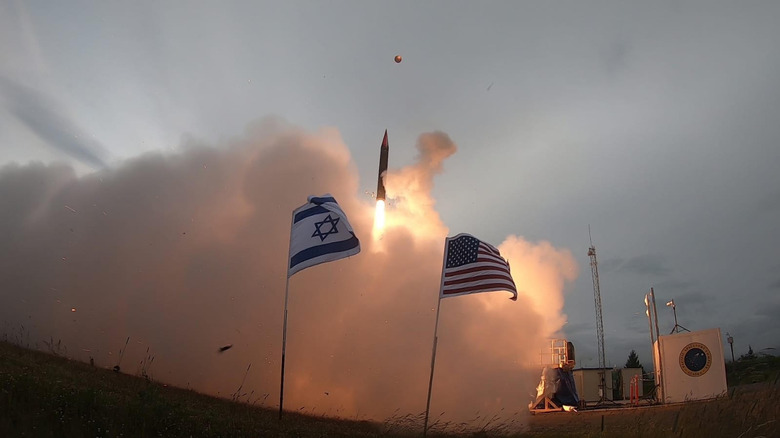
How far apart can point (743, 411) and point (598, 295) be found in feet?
205

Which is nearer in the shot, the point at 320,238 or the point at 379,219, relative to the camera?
the point at 320,238

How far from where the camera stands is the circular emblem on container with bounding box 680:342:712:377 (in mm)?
21719

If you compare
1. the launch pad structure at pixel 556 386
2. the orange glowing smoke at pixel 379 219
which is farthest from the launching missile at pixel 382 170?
the launch pad structure at pixel 556 386

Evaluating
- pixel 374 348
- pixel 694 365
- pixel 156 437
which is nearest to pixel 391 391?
pixel 374 348

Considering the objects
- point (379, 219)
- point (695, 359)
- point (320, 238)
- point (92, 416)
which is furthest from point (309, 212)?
point (695, 359)

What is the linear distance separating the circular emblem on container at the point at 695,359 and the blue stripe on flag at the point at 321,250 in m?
15.0

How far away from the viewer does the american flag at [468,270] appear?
49.4 feet

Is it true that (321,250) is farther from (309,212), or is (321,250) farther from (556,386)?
(556,386)

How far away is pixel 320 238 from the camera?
13.7 m

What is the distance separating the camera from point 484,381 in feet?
75.8

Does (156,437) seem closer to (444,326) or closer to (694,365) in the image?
(444,326)

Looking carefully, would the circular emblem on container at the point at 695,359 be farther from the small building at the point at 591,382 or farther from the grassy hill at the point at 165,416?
the small building at the point at 591,382

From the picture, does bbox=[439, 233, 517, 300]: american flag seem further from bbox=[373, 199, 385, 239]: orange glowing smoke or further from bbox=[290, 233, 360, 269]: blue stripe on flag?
bbox=[373, 199, 385, 239]: orange glowing smoke

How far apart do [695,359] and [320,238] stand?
1587cm
